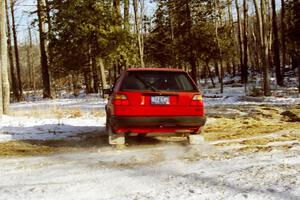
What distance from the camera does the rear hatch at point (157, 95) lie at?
7.05 meters

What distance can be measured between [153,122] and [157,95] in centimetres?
48

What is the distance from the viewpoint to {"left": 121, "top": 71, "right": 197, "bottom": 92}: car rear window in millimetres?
7219

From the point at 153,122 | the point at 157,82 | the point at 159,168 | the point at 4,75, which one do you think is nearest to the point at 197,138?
the point at 153,122

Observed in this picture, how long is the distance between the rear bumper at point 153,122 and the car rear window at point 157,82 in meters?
0.53

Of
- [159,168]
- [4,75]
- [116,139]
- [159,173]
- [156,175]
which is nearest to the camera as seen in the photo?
[156,175]

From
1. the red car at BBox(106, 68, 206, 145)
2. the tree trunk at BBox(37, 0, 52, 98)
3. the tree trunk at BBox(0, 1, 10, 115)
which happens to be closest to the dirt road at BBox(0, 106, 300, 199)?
the red car at BBox(106, 68, 206, 145)

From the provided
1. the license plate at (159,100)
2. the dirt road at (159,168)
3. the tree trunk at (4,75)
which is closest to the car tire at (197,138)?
the dirt road at (159,168)

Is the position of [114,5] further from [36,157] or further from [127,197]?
[127,197]

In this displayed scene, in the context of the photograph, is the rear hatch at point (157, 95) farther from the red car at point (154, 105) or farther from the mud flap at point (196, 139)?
the mud flap at point (196, 139)

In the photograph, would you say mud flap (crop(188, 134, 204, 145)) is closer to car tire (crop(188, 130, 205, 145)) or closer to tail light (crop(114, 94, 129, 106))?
car tire (crop(188, 130, 205, 145))

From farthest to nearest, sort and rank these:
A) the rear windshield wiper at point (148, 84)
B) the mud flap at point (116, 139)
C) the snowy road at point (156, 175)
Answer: the mud flap at point (116, 139) → the rear windshield wiper at point (148, 84) → the snowy road at point (156, 175)

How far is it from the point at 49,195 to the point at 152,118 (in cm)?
308

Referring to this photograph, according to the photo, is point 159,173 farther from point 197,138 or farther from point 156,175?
point 197,138

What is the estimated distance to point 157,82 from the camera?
731 centimetres
